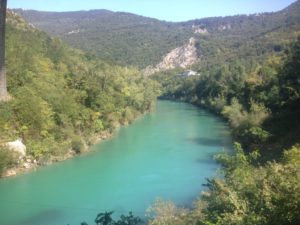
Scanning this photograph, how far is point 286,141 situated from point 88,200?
9.13 m

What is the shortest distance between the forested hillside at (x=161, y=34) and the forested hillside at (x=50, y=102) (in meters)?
34.4

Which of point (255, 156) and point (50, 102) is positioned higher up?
point (255, 156)

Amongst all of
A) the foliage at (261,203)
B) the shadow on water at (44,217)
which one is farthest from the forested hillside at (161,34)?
the foliage at (261,203)

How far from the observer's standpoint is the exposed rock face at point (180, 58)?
9894 cm

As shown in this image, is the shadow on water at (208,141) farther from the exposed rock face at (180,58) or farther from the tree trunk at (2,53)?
the exposed rock face at (180,58)

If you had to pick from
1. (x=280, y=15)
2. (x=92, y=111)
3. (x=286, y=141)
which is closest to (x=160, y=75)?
(x=280, y=15)

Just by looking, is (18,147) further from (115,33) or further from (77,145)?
(115,33)

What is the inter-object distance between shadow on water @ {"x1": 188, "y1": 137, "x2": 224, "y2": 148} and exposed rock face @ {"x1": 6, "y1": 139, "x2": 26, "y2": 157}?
1098cm

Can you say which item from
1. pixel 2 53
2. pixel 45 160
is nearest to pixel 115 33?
pixel 45 160

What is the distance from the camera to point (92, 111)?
27688mm

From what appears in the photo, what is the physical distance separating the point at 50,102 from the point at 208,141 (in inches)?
390

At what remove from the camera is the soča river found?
14.1 meters

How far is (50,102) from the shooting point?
23531 millimetres

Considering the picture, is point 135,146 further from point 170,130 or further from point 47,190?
point 47,190
